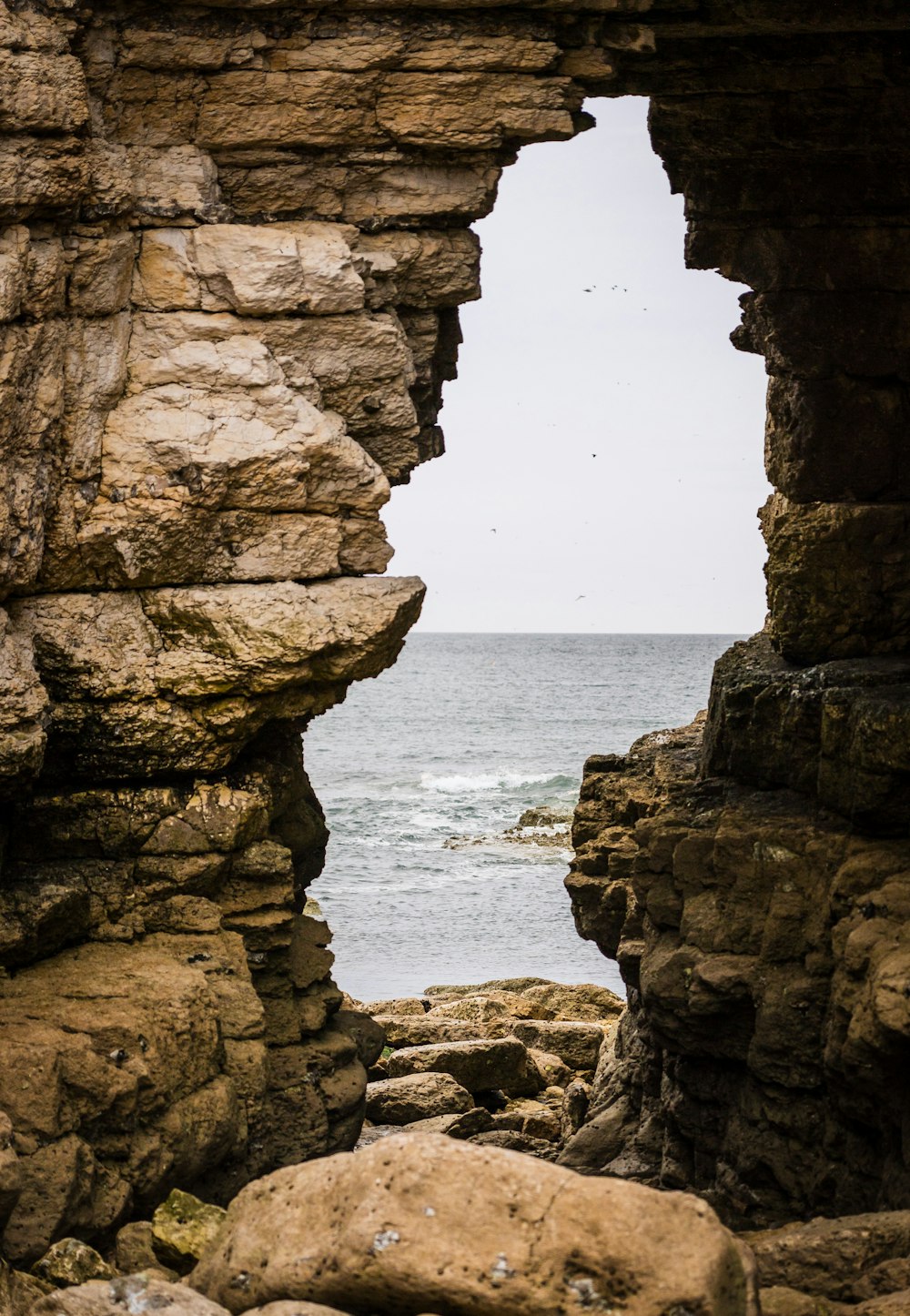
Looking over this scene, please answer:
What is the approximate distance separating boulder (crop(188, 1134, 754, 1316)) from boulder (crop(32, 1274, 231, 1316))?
41 cm

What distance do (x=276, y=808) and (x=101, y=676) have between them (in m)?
1.93

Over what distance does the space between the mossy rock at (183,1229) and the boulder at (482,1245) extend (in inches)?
74.0

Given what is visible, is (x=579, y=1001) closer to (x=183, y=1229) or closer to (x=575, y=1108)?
(x=575, y=1108)

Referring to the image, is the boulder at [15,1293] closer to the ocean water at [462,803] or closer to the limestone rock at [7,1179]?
the limestone rock at [7,1179]

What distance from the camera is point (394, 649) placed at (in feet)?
36.3

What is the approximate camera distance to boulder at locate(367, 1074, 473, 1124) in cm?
1456

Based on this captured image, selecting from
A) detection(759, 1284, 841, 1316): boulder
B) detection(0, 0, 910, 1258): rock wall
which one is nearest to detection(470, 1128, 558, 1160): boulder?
detection(0, 0, 910, 1258): rock wall

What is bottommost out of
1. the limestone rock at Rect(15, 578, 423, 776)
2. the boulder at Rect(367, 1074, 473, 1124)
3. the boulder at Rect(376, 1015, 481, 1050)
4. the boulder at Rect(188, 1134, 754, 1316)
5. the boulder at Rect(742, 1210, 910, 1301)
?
the boulder at Rect(376, 1015, 481, 1050)

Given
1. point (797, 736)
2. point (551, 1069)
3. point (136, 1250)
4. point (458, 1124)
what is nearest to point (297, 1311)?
point (136, 1250)

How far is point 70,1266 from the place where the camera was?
732 cm

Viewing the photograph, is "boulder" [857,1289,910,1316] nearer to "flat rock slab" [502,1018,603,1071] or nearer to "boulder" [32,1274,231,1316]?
"boulder" [32,1274,231,1316]

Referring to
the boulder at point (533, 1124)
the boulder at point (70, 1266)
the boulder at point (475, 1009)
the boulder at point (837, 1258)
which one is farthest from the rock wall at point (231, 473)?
the boulder at point (475, 1009)

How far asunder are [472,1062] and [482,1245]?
1063cm

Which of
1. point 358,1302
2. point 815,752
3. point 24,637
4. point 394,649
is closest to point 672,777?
point 815,752
